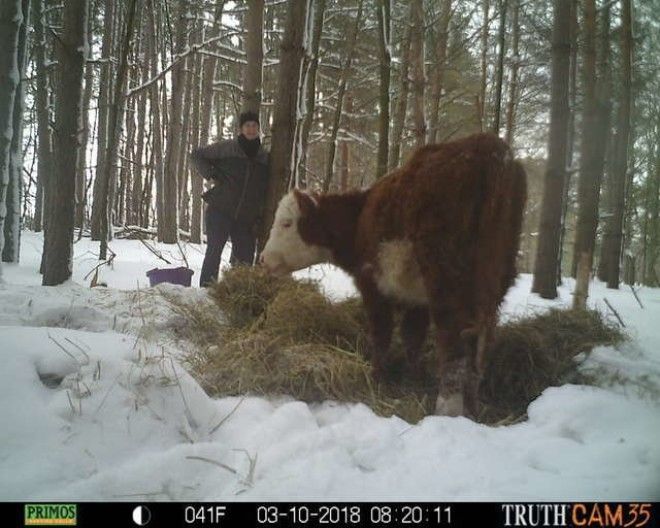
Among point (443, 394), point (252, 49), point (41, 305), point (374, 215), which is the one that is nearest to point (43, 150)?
point (252, 49)

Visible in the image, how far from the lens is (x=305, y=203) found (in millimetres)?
3664

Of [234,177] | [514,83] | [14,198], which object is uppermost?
[514,83]

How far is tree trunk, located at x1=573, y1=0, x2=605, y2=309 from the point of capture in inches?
186

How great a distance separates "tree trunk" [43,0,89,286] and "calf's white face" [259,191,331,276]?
2.55 m

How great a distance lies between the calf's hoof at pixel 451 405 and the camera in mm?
2666

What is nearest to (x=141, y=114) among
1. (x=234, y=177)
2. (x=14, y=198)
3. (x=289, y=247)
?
(x=14, y=198)

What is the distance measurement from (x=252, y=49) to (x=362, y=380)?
5666mm

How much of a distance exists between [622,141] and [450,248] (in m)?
8.41

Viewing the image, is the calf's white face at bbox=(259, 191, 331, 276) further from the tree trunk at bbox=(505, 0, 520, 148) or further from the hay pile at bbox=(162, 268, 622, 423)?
the tree trunk at bbox=(505, 0, 520, 148)

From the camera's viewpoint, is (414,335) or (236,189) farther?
(236,189)

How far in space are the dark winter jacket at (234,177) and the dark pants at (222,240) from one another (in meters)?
0.09

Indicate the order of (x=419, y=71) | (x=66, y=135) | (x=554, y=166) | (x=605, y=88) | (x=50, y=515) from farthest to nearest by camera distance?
(x=419, y=71) → (x=605, y=88) → (x=554, y=166) → (x=66, y=135) → (x=50, y=515)

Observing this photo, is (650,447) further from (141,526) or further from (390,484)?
(141,526)

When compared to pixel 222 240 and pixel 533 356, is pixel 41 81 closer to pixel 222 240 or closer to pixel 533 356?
pixel 222 240
